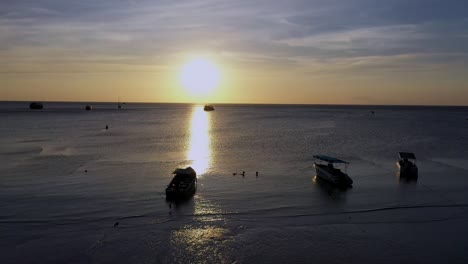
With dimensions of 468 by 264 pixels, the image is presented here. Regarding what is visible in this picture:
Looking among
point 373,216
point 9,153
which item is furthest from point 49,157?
point 373,216

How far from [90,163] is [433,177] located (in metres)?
45.7

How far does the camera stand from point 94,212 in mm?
33344

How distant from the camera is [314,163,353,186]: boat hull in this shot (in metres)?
43.1

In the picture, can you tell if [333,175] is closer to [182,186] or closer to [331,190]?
[331,190]

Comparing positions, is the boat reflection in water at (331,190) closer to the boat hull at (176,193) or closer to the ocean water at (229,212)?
the ocean water at (229,212)

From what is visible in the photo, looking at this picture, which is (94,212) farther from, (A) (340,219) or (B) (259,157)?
(B) (259,157)

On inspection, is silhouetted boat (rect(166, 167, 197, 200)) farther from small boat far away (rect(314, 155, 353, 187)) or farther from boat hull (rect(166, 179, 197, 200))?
small boat far away (rect(314, 155, 353, 187))

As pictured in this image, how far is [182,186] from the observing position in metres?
39.4

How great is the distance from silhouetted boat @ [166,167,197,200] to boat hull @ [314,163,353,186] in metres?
15.2

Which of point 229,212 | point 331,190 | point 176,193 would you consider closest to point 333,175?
point 331,190

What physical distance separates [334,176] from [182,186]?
667 inches

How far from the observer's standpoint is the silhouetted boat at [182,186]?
3753 cm

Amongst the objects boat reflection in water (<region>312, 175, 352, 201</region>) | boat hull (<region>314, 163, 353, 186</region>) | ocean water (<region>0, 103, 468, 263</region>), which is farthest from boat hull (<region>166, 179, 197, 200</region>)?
boat hull (<region>314, 163, 353, 186</region>)

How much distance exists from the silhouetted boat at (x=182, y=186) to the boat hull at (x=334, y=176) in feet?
49.7
